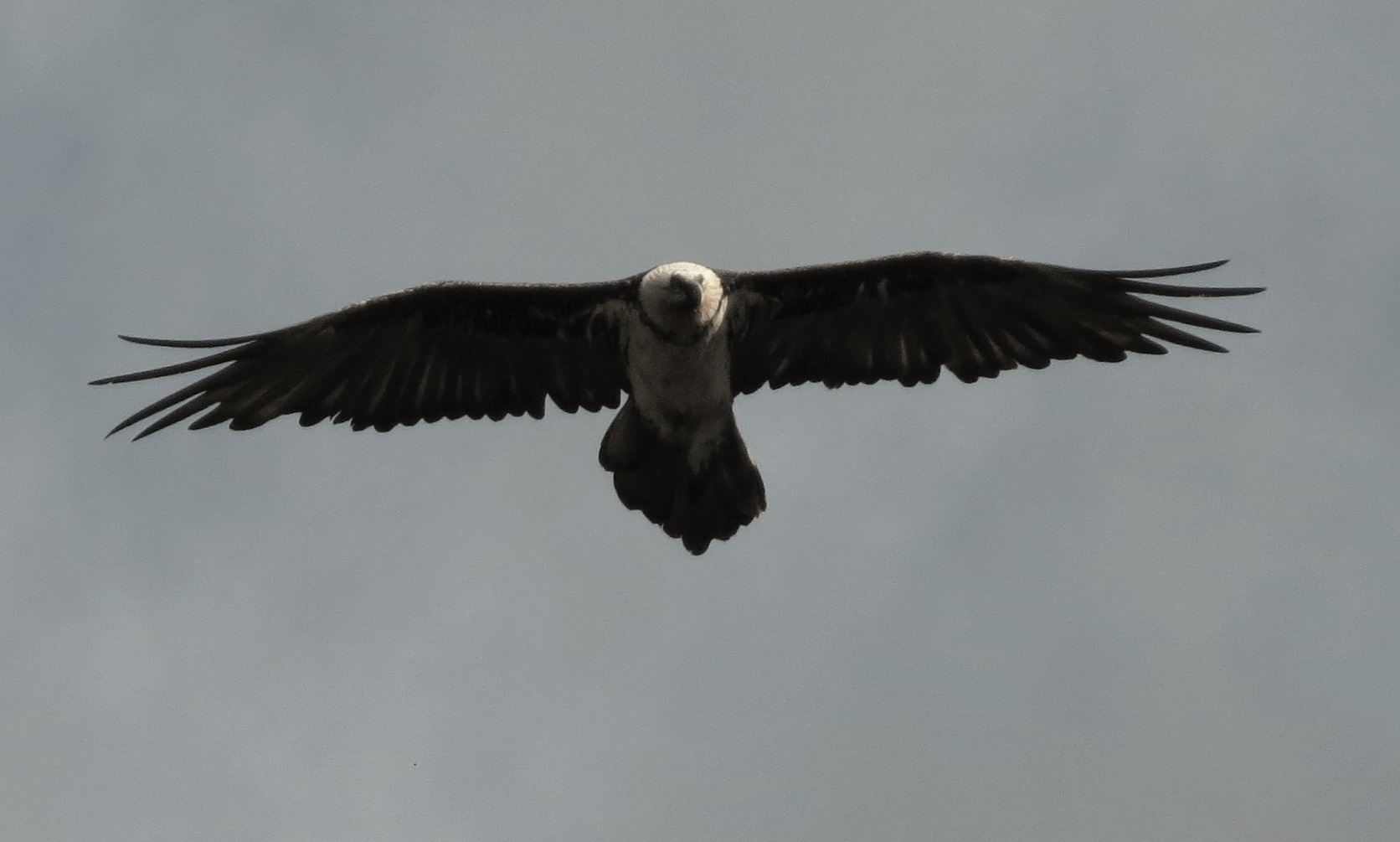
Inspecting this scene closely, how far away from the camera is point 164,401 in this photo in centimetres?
1208

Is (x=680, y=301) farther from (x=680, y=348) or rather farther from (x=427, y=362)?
(x=427, y=362)

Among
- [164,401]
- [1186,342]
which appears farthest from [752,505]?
[164,401]

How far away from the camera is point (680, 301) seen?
11578mm

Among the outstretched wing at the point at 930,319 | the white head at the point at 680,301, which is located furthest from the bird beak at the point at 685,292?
the outstretched wing at the point at 930,319

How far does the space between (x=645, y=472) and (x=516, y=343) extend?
1281 mm

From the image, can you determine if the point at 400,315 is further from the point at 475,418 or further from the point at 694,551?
the point at 694,551

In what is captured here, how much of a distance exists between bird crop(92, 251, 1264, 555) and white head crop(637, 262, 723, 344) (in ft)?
0.04

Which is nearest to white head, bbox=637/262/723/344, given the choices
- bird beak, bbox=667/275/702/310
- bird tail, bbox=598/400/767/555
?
bird beak, bbox=667/275/702/310

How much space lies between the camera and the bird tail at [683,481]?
12188mm

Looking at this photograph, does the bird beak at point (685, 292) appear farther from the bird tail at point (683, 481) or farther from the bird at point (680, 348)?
the bird tail at point (683, 481)

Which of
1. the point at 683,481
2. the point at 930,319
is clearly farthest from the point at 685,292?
the point at 930,319

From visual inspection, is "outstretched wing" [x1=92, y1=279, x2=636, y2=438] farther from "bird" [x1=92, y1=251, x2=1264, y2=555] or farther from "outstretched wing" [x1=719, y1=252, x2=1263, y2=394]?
"outstretched wing" [x1=719, y1=252, x2=1263, y2=394]

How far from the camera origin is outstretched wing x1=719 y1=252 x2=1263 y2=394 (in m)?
12.1

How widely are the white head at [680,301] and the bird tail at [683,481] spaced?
707 mm
